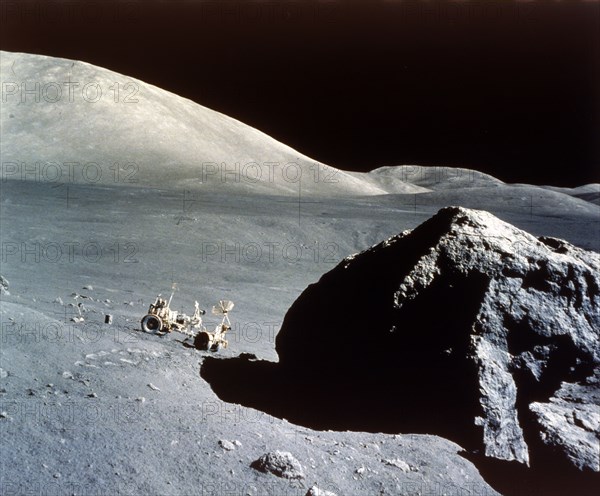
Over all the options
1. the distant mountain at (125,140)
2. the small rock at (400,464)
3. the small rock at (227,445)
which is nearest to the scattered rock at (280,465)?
the small rock at (227,445)

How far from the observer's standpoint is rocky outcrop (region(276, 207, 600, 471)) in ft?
9.17

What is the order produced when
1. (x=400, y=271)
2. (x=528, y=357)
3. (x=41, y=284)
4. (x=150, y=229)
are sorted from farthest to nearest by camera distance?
(x=150, y=229), (x=41, y=284), (x=400, y=271), (x=528, y=357)

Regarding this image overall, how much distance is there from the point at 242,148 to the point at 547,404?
35490 mm

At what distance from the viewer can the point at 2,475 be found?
85.3 inches

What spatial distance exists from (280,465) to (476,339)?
120 centimetres

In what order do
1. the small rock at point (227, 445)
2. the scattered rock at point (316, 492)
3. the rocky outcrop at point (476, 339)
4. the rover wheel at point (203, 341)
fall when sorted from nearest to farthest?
the scattered rock at point (316, 492) < the small rock at point (227, 445) < the rocky outcrop at point (476, 339) < the rover wheel at point (203, 341)

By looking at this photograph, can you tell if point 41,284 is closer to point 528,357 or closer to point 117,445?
point 117,445

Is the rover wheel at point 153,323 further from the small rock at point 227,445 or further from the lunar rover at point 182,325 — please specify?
the small rock at point 227,445

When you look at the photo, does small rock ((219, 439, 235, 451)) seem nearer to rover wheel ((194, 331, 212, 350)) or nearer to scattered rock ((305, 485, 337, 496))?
scattered rock ((305, 485, 337, 496))

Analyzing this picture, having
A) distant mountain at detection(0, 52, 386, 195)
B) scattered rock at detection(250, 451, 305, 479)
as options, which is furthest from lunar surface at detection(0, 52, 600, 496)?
distant mountain at detection(0, 52, 386, 195)

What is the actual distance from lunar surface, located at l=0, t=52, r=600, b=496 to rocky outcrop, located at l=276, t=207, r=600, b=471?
0.04 metres

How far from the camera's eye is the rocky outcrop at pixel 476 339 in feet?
9.17

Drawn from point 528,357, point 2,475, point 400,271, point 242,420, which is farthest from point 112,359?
point 528,357

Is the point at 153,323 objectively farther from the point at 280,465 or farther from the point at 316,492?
the point at 316,492
